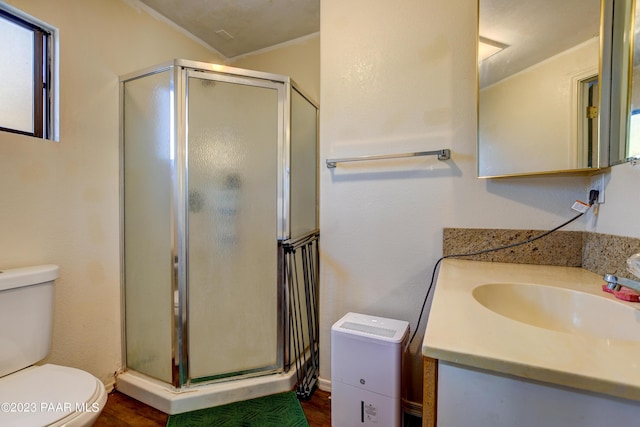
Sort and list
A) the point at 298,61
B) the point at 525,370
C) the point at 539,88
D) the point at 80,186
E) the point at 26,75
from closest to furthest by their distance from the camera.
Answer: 1. the point at 525,370
2. the point at 539,88
3. the point at 26,75
4. the point at 80,186
5. the point at 298,61

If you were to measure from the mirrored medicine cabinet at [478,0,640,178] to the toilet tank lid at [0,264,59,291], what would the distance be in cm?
201

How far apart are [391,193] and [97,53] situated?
1.79m

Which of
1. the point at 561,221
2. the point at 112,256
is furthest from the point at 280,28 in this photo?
the point at 561,221

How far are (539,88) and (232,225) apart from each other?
1.58 meters

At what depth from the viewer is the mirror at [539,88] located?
39.3 inches

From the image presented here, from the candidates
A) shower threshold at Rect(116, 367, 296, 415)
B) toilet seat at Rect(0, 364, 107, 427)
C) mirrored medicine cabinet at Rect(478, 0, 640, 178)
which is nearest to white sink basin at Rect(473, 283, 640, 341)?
mirrored medicine cabinet at Rect(478, 0, 640, 178)

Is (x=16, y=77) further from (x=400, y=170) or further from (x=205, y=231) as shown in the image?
(x=400, y=170)

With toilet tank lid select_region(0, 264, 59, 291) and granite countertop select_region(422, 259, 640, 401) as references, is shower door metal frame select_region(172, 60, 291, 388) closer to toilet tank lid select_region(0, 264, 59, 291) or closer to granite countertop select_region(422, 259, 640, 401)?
toilet tank lid select_region(0, 264, 59, 291)

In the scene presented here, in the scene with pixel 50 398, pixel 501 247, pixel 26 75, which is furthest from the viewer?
pixel 26 75

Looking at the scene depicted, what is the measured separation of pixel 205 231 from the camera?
156cm

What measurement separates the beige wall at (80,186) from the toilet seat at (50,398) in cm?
35

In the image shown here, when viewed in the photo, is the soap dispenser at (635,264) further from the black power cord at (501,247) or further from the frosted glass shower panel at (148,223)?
the frosted glass shower panel at (148,223)

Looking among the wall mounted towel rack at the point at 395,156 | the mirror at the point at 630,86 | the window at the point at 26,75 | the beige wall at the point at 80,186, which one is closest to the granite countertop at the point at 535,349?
the mirror at the point at 630,86

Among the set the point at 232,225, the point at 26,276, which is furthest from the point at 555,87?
the point at 26,276
